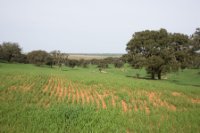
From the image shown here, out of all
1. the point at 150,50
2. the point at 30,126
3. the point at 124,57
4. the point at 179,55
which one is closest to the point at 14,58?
the point at 124,57

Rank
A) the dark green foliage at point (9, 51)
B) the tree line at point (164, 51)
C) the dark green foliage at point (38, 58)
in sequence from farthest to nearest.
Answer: the dark green foliage at point (38, 58) < the dark green foliage at point (9, 51) < the tree line at point (164, 51)

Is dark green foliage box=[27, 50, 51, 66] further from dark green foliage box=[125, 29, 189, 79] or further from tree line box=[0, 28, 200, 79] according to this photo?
dark green foliage box=[125, 29, 189, 79]

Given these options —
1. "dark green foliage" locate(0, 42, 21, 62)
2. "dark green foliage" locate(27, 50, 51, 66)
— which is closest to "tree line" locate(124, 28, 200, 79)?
"dark green foliage" locate(27, 50, 51, 66)

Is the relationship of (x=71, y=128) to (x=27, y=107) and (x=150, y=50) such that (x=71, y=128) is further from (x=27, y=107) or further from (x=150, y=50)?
(x=150, y=50)

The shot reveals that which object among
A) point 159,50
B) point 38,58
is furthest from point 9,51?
point 159,50

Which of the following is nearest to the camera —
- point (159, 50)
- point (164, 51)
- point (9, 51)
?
point (164, 51)

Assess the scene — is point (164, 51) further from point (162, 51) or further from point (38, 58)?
point (38, 58)

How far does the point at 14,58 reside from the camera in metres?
80.6

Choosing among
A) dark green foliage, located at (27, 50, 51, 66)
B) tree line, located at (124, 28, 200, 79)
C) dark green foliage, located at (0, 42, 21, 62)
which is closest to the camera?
tree line, located at (124, 28, 200, 79)

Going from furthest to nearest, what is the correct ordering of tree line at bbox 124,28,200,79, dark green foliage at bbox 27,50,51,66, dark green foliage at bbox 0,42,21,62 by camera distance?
1. dark green foliage at bbox 27,50,51,66
2. dark green foliage at bbox 0,42,21,62
3. tree line at bbox 124,28,200,79

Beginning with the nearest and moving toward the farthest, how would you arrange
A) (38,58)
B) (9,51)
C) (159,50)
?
(159,50) → (9,51) → (38,58)

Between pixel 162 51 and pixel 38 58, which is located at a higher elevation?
pixel 162 51

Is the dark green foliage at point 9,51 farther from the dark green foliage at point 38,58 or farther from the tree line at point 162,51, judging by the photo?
the tree line at point 162,51

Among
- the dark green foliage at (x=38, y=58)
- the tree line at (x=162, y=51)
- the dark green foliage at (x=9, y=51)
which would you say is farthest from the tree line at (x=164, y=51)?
the dark green foliage at (x=9, y=51)
